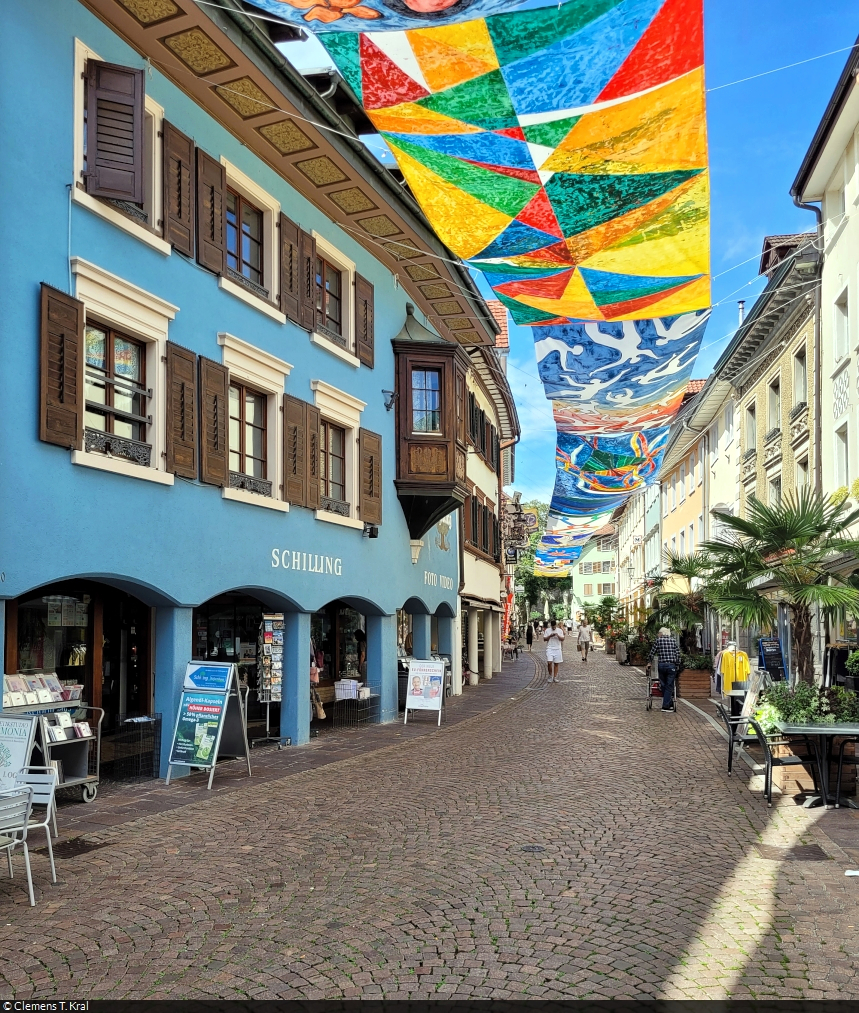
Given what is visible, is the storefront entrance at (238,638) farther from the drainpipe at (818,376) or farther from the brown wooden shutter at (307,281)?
the drainpipe at (818,376)

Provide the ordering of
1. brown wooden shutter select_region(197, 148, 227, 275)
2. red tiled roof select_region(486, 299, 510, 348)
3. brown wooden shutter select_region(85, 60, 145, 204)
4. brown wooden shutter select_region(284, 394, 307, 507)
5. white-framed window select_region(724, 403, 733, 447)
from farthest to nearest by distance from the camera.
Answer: red tiled roof select_region(486, 299, 510, 348) < white-framed window select_region(724, 403, 733, 447) < brown wooden shutter select_region(284, 394, 307, 507) < brown wooden shutter select_region(197, 148, 227, 275) < brown wooden shutter select_region(85, 60, 145, 204)

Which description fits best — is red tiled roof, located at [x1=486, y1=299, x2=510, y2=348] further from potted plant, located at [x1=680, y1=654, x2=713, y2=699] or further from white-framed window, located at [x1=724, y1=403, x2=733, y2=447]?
potted plant, located at [x1=680, y1=654, x2=713, y2=699]

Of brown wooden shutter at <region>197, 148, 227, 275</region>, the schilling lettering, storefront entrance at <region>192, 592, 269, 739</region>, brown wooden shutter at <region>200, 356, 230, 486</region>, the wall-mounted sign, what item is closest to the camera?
brown wooden shutter at <region>200, 356, 230, 486</region>

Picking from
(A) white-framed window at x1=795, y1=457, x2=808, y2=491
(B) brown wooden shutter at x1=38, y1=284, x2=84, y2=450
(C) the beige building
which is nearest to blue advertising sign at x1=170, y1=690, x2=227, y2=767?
(B) brown wooden shutter at x1=38, y1=284, x2=84, y2=450

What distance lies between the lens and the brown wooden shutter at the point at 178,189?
11.7 m

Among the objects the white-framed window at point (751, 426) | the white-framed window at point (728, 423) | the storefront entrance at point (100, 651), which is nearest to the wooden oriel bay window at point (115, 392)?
the storefront entrance at point (100, 651)

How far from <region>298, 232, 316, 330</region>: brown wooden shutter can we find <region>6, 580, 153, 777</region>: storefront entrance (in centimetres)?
519

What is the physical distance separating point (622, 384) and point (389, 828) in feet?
27.4

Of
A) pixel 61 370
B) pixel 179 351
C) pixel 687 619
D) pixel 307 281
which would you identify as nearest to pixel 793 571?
pixel 179 351

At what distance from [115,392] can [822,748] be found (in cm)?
843

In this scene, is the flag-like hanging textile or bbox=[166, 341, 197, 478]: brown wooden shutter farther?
bbox=[166, 341, 197, 478]: brown wooden shutter

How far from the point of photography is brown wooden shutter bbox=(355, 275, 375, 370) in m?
17.6

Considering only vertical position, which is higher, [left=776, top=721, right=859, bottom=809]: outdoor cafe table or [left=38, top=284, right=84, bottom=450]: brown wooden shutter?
[left=38, top=284, right=84, bottom=450]: brown wooden shutter

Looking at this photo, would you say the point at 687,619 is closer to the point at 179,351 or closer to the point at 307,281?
the point at 307,281
